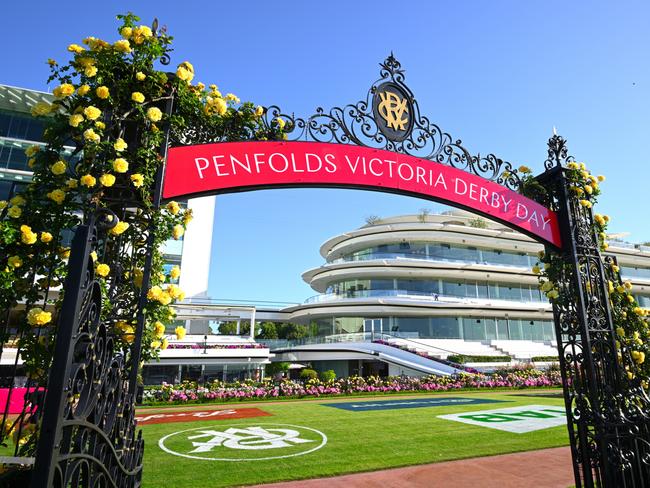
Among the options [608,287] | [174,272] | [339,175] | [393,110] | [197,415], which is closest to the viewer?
[174,272]

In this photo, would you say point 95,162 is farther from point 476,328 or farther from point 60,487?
point 476,328

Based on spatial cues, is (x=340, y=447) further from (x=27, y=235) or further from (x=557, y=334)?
(x=27, y=235)

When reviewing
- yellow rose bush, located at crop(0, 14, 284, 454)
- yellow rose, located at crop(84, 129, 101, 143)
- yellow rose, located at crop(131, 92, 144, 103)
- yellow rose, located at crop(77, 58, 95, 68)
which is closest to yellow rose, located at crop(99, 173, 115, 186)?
yellow rose bush, located at crop(0, 14, 284, 454)

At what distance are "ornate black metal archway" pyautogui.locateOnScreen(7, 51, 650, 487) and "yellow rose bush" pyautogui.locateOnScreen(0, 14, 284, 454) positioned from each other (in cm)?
13

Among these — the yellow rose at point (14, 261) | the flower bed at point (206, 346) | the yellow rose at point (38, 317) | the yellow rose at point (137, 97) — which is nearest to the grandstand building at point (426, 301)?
the flower bed at point (206, 346)

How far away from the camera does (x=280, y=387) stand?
71.8 feet

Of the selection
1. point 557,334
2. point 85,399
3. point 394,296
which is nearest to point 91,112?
point 85,399

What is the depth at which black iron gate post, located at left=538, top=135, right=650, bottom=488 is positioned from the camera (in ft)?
17.2

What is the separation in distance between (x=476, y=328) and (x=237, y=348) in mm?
24324

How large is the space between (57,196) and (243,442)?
817cm

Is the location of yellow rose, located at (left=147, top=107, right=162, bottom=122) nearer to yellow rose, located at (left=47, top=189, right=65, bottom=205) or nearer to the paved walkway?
yellow rose, located at (left=47, top=189, right=65, bottom=205)

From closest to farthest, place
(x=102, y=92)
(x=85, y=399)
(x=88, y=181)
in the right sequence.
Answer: (x=85, y=399) → (x=88, y=181) → (x=102, y=92)

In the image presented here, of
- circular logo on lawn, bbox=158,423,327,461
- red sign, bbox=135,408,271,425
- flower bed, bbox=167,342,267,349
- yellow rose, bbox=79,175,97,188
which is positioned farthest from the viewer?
flower bed, bbox=167,342,267,349

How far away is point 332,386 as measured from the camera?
23344 mm
